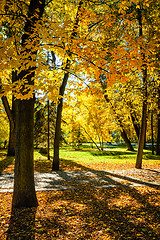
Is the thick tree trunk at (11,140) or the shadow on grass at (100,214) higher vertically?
the thick tree trunk at (11,140)

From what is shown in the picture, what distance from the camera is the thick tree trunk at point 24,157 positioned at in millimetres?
4398

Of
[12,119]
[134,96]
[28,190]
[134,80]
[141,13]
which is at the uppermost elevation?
[141,13]

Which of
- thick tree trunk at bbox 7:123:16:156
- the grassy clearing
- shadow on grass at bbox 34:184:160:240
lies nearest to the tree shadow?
shadow on grass at bbox 34:184:160:240

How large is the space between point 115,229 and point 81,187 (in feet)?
9.14

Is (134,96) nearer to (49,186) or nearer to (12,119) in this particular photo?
(49,186)

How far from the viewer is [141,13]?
9.11 metres

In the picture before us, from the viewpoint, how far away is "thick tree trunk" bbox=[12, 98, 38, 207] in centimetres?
440

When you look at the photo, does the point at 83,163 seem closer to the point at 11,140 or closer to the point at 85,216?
the point at 11,140

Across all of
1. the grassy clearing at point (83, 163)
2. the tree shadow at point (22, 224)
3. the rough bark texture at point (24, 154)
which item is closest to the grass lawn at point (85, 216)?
the tree shadow at point (22, 224)

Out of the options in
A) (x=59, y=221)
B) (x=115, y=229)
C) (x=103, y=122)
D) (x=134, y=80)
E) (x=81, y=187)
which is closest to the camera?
(x=115, y=229)

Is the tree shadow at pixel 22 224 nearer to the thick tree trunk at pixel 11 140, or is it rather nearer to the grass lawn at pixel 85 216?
the grass lawn at pixel 85 216

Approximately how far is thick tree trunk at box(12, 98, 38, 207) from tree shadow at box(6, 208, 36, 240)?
0.28m

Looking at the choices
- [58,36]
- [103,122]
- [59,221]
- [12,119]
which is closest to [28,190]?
[59,221]

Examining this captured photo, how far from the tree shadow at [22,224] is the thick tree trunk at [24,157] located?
0.28m
